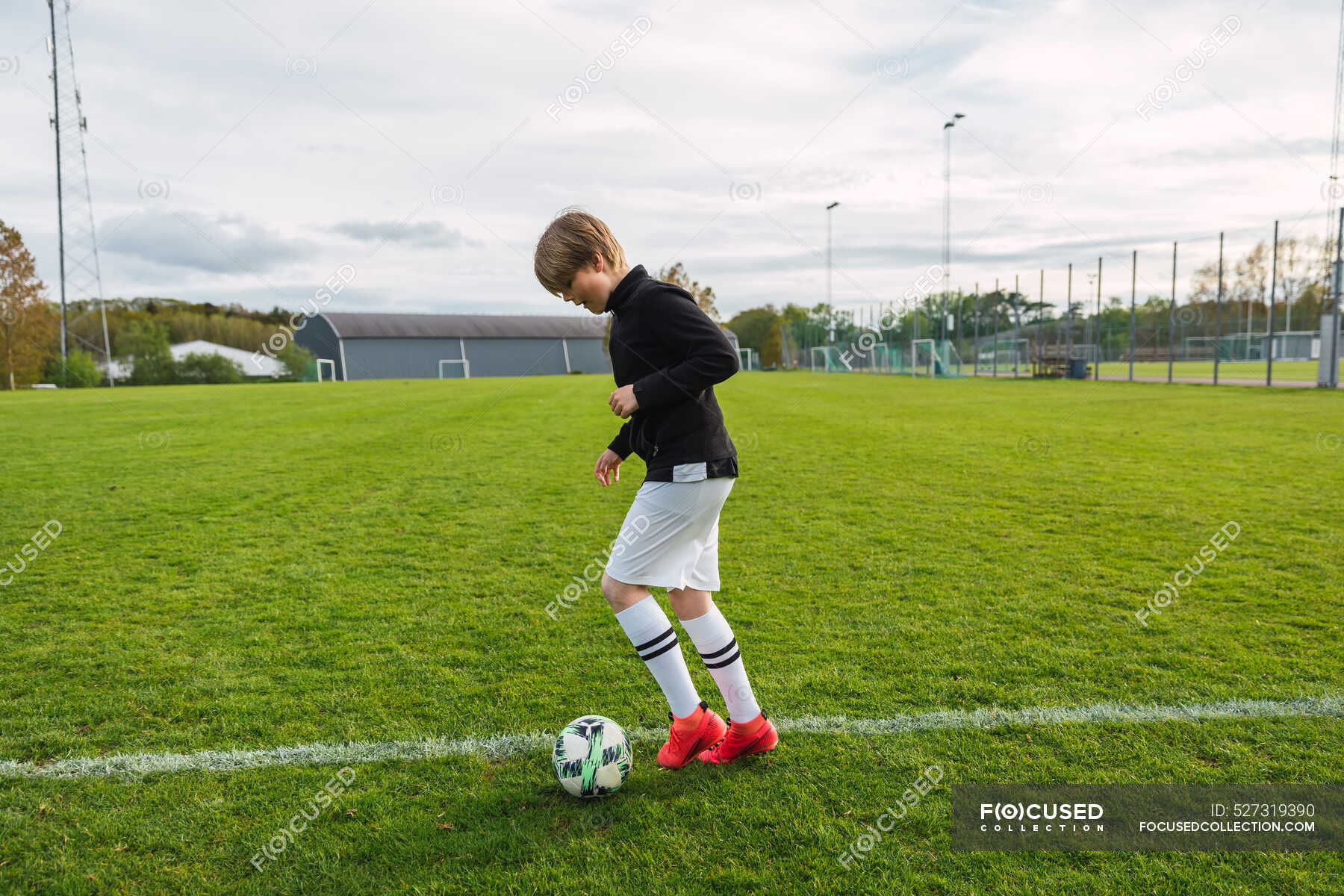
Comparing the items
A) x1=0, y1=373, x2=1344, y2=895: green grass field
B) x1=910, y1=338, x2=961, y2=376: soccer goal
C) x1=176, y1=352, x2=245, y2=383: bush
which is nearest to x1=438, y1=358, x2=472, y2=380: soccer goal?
x1=176, y1=352, x2=245, y2=383: bush

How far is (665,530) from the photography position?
2.56 m

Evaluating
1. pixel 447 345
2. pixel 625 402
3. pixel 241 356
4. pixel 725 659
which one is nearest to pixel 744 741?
pixel 725 659

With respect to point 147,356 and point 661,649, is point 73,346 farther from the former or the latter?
point 661,649

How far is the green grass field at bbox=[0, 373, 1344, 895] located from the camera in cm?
230

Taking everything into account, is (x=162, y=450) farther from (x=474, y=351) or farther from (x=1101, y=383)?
(x=474, y=351)

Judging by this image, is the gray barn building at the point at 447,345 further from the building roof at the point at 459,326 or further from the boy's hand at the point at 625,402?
the boy's hand at the point at 625,402

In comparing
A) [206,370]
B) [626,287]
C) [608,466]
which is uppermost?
[206,370]

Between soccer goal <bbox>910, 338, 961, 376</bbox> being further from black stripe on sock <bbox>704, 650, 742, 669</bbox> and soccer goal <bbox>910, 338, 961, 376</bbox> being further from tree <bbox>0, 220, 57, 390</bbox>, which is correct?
tree <bbox>0, 220, 57, 390</bbox>

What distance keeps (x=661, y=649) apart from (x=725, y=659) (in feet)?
0.84

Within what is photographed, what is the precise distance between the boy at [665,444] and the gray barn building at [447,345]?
2358 inches

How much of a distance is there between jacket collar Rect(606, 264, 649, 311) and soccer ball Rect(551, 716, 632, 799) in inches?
58.0

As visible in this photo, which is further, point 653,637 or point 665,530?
point 653,637

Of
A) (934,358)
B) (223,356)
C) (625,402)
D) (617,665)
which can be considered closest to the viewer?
(625,402)

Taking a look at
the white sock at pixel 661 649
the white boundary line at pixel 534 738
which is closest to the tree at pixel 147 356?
the white boundary line at pixel 534 738
